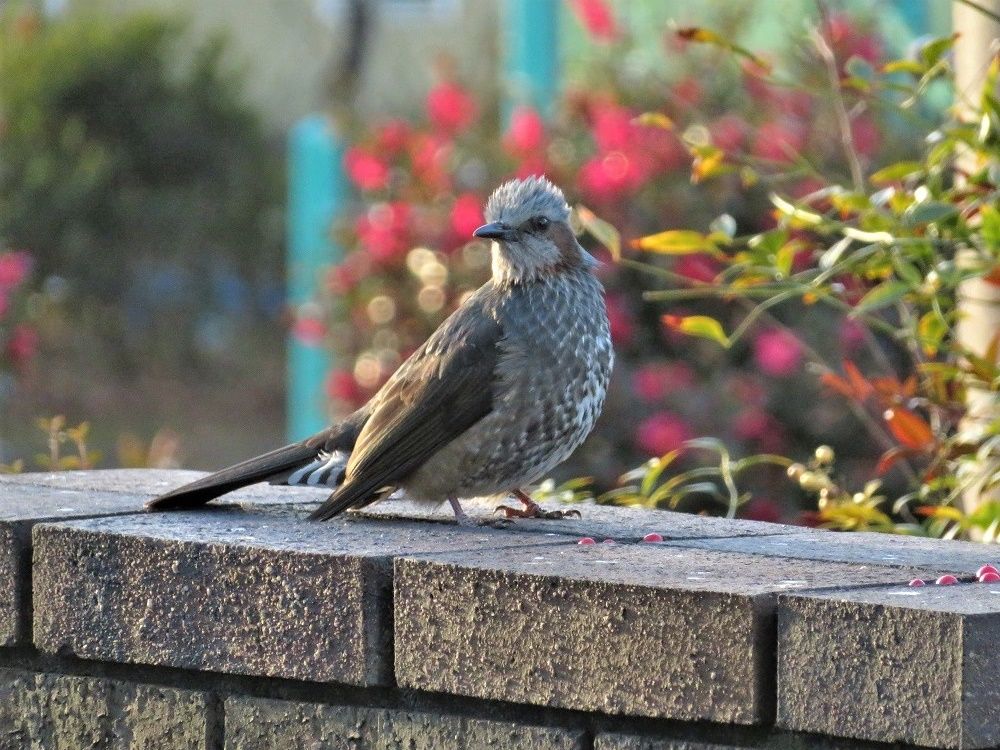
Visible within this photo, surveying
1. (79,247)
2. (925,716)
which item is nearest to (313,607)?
(925,716)

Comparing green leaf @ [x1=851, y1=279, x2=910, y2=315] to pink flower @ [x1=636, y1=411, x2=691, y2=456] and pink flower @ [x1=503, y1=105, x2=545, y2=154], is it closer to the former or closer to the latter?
pink flower @ [x1=636, y1=411, x2=691, y2=456]

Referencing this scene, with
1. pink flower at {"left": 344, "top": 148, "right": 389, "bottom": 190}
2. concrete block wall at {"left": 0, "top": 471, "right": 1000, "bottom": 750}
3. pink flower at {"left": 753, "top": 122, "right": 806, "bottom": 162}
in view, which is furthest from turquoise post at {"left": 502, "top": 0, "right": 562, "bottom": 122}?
concrete block wall at {"left": 0, "top": 471, "right": 1000, "bottom": 750}

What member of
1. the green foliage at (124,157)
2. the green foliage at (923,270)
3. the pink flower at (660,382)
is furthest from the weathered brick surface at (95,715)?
the green foliage at (124,157)

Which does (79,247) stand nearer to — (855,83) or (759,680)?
(855,83)

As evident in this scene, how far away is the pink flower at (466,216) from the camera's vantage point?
7.63 metres

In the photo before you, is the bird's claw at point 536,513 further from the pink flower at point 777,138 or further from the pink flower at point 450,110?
the pink flower at point 450,110

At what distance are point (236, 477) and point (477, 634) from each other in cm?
101

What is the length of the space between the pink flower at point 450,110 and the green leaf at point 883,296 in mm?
4945

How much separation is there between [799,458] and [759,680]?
15.5ft

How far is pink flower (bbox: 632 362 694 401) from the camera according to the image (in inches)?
283

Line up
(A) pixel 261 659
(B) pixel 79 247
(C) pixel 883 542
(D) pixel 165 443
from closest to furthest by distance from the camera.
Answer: (A) pixel 261 659
(C) pixel 883 542
(D) pixel 165 443
(B) pixel 79 247

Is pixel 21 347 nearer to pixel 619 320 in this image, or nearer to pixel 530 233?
pixel 619 320

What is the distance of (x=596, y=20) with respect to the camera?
902cm

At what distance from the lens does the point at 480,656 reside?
297 centimetres
